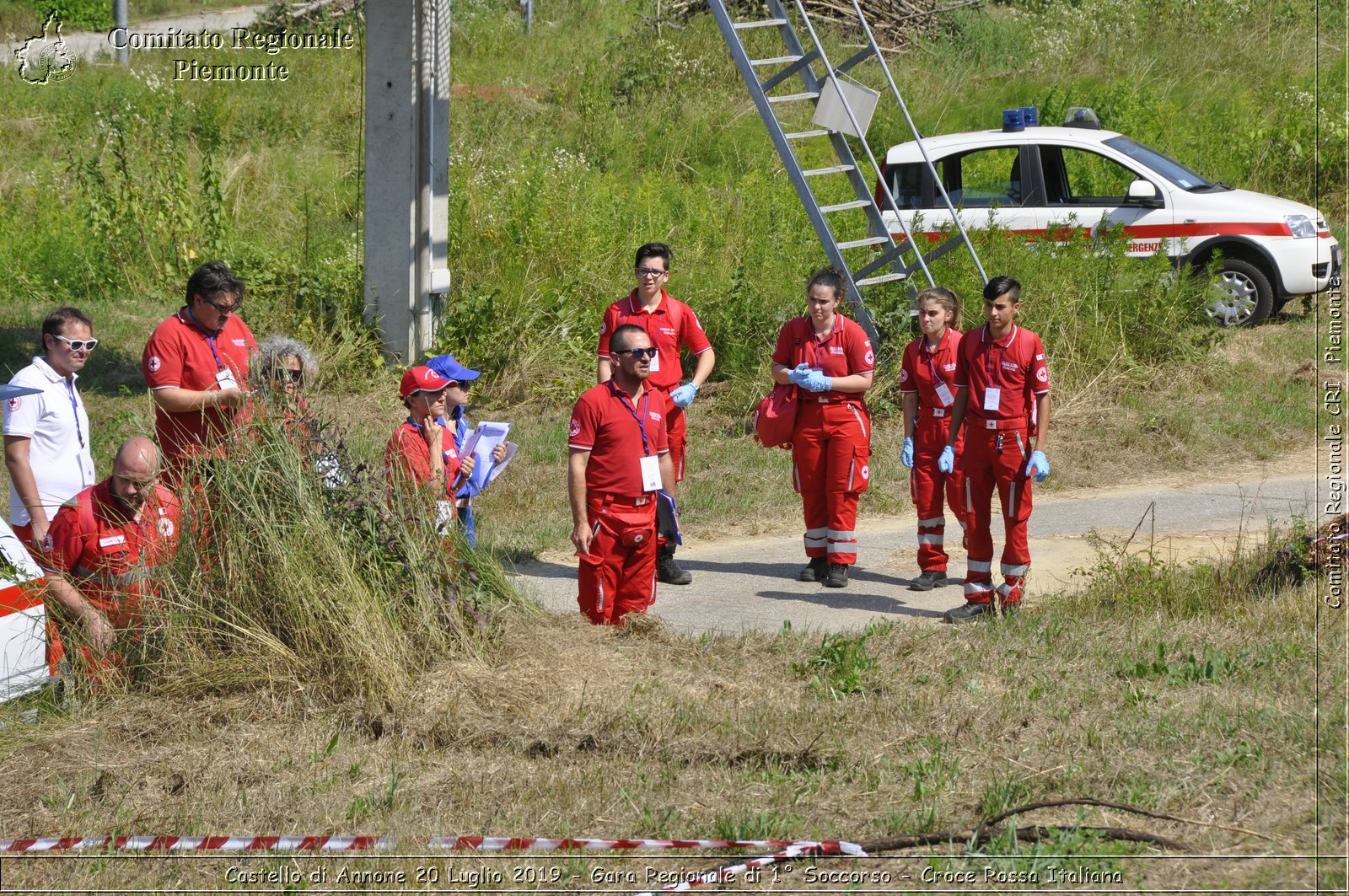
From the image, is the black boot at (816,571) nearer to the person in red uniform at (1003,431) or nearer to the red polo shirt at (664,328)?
the person in red uniform at (1003,431)

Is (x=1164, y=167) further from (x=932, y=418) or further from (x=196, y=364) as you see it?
(x=196, y=364)

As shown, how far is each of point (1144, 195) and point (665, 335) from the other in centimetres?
673

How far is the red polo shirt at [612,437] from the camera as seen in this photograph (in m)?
6.21

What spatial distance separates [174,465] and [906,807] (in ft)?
11.6

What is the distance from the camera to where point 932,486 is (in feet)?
25.4

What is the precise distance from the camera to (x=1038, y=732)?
507cm

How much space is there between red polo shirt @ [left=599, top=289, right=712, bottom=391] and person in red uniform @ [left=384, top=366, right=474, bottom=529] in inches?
58.5

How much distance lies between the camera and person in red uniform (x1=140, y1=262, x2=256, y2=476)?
643cm

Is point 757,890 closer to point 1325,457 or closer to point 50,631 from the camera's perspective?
point 50,631

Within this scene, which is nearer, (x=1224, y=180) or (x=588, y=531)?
(x=588, y=531)

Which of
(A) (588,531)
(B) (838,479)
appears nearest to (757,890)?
(A) (588,531)

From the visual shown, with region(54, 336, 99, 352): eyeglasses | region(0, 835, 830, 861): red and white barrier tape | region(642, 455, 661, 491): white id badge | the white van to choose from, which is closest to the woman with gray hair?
region(54, 336, 99, 352): eyeglasses

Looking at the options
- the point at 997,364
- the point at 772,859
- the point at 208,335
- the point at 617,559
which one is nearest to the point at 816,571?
the point at 997,364

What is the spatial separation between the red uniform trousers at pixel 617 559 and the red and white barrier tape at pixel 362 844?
204 cm
